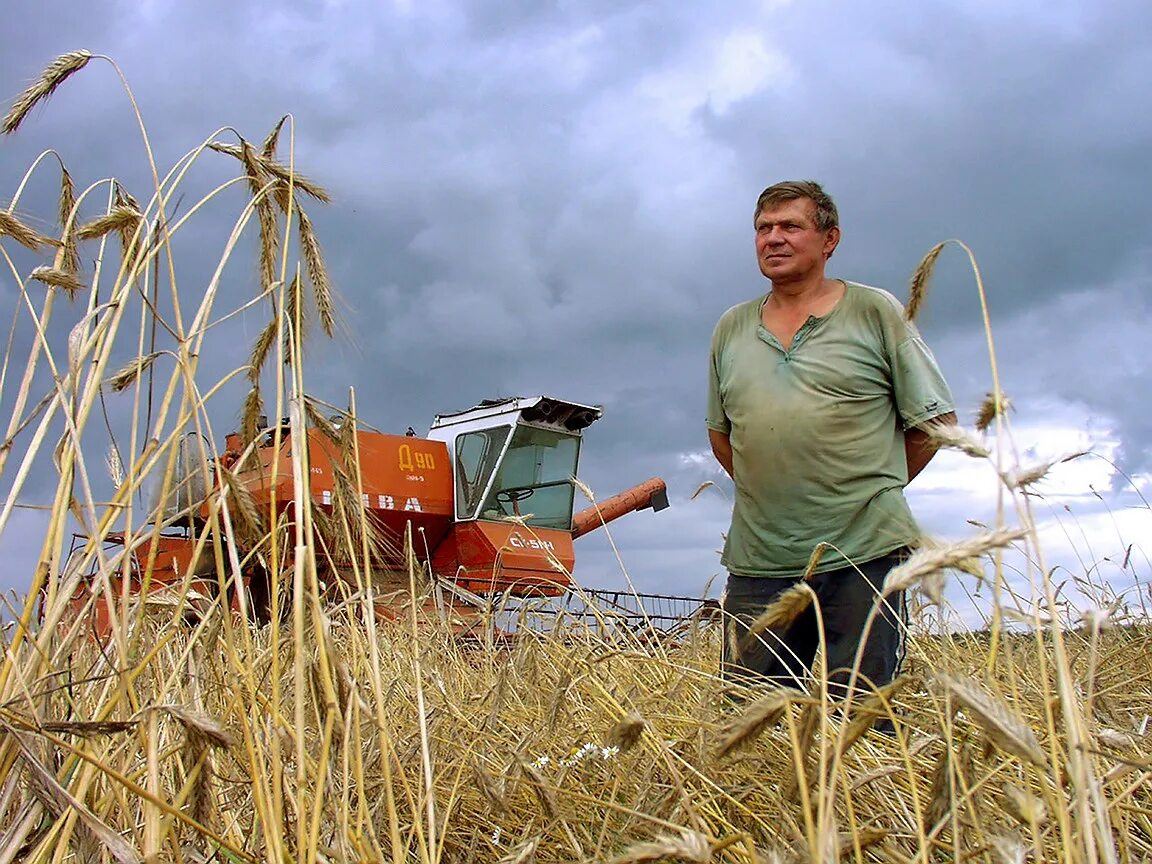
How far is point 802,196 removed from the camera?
9.18ft

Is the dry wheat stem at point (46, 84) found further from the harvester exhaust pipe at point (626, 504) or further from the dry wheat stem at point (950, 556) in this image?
the harvester exhaust pipe at point (626, 504)

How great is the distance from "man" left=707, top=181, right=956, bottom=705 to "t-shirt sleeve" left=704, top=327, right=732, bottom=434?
0.48 ft

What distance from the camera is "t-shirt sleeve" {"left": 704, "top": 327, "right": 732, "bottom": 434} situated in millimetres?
3070

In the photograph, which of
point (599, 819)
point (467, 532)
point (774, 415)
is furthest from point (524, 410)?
point (599, 819)

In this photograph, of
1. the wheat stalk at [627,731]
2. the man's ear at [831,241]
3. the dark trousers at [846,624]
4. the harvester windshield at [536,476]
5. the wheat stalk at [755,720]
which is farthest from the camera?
the harvester windshield at [536,476]

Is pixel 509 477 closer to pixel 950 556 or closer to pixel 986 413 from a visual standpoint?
pixel 986 413

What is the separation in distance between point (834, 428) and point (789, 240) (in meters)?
0.48

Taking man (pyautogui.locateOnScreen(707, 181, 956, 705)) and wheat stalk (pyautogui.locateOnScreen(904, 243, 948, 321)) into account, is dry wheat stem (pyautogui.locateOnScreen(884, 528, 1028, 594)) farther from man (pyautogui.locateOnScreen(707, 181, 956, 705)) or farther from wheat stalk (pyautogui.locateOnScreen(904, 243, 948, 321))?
man (pyautogui.locateOnScreen(707, 181, 956, 705))

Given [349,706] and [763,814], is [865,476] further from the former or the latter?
[349,706]

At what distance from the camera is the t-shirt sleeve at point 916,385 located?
2727 millimetres

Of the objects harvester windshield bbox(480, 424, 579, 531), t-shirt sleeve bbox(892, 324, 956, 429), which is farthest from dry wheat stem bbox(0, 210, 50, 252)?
harvester windshield bbox(480, 424, 579, 531)

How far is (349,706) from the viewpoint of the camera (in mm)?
1237

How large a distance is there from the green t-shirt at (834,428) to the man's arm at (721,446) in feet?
0.76

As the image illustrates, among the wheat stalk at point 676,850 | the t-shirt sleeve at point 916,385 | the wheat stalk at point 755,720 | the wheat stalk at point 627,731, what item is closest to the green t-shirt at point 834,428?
the t-shirt sleeve at point 916,385
